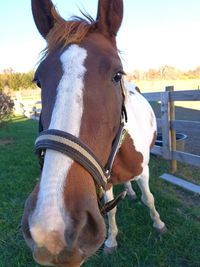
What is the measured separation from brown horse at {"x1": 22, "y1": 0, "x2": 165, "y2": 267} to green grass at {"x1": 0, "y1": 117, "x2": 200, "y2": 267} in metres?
1.47

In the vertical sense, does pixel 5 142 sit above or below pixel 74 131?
below

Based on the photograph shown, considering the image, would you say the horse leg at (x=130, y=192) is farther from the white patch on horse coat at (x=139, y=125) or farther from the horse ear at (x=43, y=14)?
the horse ear at (x=43, y=14)

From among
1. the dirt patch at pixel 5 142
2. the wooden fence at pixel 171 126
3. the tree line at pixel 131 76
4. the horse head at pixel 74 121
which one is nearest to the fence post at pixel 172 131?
the wooden fence at pixel 171 126

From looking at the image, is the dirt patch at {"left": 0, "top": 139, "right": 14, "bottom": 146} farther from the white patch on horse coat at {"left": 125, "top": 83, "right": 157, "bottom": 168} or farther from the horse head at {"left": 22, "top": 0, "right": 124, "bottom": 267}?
the horse head at {"left": 22, "top": 0, "right": 124, "bottom": 267}

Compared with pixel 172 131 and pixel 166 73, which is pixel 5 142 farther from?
pixel 166 73

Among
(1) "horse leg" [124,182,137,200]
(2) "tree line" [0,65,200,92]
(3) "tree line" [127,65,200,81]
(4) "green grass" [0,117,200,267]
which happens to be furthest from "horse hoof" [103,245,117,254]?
(3) "tree line" [127,65,200,81]

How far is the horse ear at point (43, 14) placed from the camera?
84.4 inches

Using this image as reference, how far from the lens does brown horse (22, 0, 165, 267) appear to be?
1297 mm

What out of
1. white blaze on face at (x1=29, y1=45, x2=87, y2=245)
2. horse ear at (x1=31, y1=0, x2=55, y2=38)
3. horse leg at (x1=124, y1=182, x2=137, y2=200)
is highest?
horse ear at (x1=31, y1=0, x2=55, y2=38)

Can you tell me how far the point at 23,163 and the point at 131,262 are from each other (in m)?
4.32

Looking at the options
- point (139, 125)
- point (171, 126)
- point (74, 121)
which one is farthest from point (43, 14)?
point (171, 126)

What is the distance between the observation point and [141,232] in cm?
348

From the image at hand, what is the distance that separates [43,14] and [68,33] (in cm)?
44

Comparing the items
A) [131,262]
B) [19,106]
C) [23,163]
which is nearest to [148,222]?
[131,262]
